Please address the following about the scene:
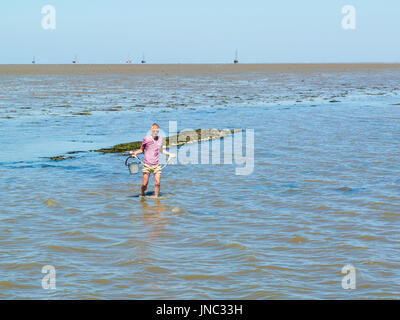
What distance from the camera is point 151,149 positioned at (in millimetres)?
13062

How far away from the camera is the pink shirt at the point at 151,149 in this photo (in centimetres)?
1297

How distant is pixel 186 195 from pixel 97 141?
9.34 metres

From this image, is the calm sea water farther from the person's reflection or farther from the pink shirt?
the pink shirt

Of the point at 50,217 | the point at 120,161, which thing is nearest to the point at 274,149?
the point at 120,161

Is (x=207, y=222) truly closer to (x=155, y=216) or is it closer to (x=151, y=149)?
(x=155, y=216)

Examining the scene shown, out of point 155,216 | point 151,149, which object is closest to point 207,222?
point 155,216

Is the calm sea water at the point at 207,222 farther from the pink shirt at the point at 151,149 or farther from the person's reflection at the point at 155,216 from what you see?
the pink shirt at the point at 151,149

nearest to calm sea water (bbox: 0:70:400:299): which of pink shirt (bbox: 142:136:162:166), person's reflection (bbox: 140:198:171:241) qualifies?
person's reflection (bbox: 140:198:171:241)

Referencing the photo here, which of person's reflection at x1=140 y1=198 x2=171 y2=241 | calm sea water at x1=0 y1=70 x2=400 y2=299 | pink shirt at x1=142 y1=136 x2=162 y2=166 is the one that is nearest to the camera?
calm sea water at x1=0 y1=70 x2=400 y2=299

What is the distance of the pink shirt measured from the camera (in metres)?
13.0

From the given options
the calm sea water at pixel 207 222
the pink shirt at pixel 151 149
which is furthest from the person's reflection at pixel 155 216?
the pink shirt at pixel 151 149

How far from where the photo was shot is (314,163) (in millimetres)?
17062

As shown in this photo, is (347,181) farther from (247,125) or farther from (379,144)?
(247,125)

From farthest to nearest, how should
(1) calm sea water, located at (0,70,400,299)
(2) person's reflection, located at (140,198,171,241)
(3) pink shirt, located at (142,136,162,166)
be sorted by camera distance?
(3) pink shirt, located at (142,136,162,166) < (2) person's reflection, located at (140,198,171,241) < (1) calm sea water, located at (0,70,400,299)
